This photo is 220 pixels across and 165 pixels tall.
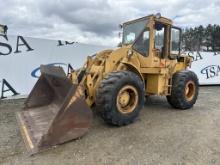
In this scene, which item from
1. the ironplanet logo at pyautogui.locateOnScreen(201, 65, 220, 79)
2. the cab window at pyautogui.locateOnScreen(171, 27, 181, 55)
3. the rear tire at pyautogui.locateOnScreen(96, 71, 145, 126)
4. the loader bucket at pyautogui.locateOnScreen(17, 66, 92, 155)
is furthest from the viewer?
the ironplanet logo at pyautogui.locateOnScreen(201, 65, 220, 79)

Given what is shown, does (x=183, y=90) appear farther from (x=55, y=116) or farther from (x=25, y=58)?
(x=25, y=58)

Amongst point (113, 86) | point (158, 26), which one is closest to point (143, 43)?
point (158, 26)

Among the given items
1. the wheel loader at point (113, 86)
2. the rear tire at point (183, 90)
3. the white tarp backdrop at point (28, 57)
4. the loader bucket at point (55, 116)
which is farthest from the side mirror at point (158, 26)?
the white tarp backdrop at point (28, 57)

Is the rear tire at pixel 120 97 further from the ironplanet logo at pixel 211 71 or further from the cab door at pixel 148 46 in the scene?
the ironplanet logo at pixel 211 71

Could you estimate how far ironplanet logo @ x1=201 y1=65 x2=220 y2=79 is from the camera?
12.9 meters

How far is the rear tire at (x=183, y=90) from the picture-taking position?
6602mm

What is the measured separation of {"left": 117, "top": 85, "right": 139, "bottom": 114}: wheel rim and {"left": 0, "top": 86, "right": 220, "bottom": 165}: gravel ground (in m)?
0.34

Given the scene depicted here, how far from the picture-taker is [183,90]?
6641mm

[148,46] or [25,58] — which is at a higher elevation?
[148,46]

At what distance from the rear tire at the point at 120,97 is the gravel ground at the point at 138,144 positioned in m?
0.23

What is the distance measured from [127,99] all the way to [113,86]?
24.4 inches

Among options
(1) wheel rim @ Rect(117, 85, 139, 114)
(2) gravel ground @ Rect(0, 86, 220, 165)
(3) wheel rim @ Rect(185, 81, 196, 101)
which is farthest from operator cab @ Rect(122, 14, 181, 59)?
(2) gravel ground @ Rect(0, 86, 220, 165)

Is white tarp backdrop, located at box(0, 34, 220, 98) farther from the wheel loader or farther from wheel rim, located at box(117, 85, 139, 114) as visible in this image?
wheel rim, located at box(117, 85, 139, 114)

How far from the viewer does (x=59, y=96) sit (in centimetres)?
548
